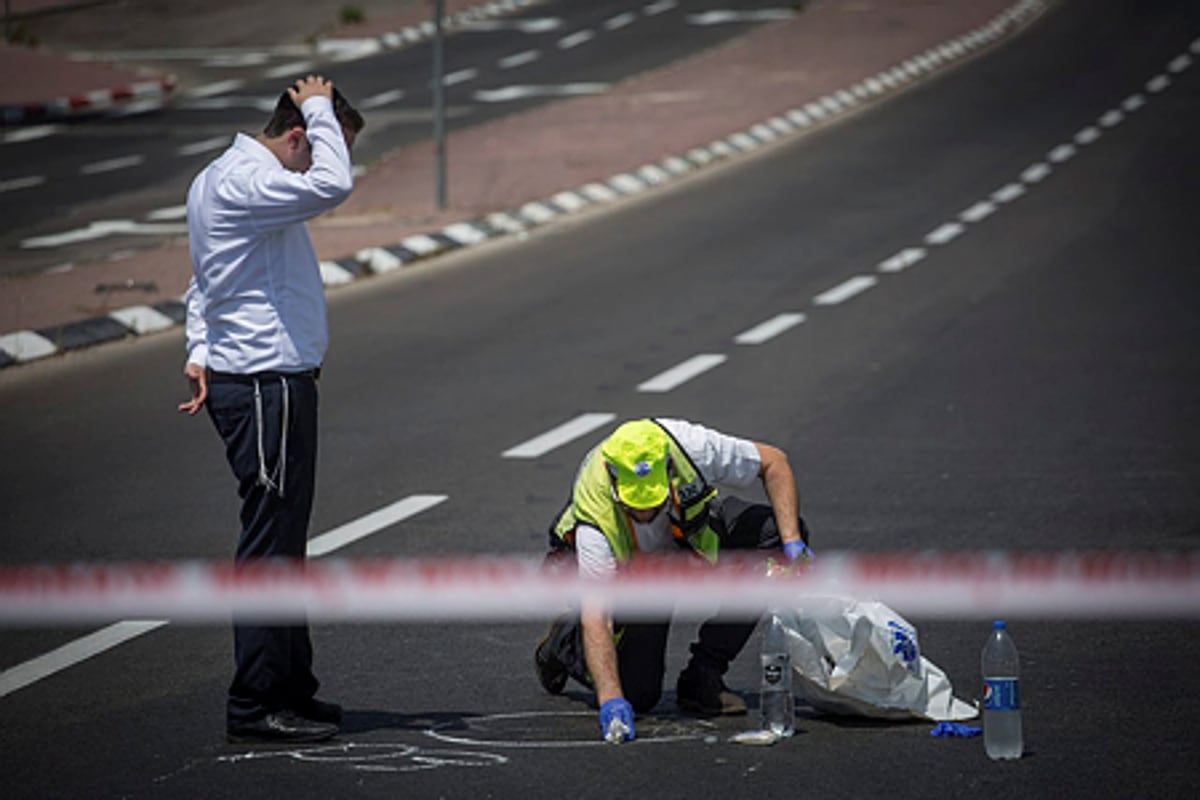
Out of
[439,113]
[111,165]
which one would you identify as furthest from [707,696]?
[111,165]

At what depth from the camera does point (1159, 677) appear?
7.10 meters

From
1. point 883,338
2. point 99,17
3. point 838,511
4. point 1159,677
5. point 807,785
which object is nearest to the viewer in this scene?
point 807,785

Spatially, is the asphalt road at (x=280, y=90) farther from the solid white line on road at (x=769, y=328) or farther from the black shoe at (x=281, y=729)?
the black shoe at (x=281, y=729)

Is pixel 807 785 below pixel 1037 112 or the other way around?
the other way around

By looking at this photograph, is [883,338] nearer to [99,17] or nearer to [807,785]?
[807,785]

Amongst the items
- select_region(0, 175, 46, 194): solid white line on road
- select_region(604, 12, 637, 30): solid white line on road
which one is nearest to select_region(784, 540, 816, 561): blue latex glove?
select_region(0, 175, 46, 194): solid white line on road

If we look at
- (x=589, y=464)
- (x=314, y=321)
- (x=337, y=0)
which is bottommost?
(x=337, y=0)

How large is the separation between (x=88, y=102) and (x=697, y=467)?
1182 inches

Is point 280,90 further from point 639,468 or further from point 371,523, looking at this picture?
point 639,468

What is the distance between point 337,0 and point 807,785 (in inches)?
1756

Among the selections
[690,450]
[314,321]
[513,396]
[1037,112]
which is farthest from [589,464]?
[1037,112]

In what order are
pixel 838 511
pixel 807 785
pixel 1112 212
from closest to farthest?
1. pixel 807 785
2. pixel 838 511
3. pixel 1112 212

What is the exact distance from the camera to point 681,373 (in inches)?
553

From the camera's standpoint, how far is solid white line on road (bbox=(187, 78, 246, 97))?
119ft
